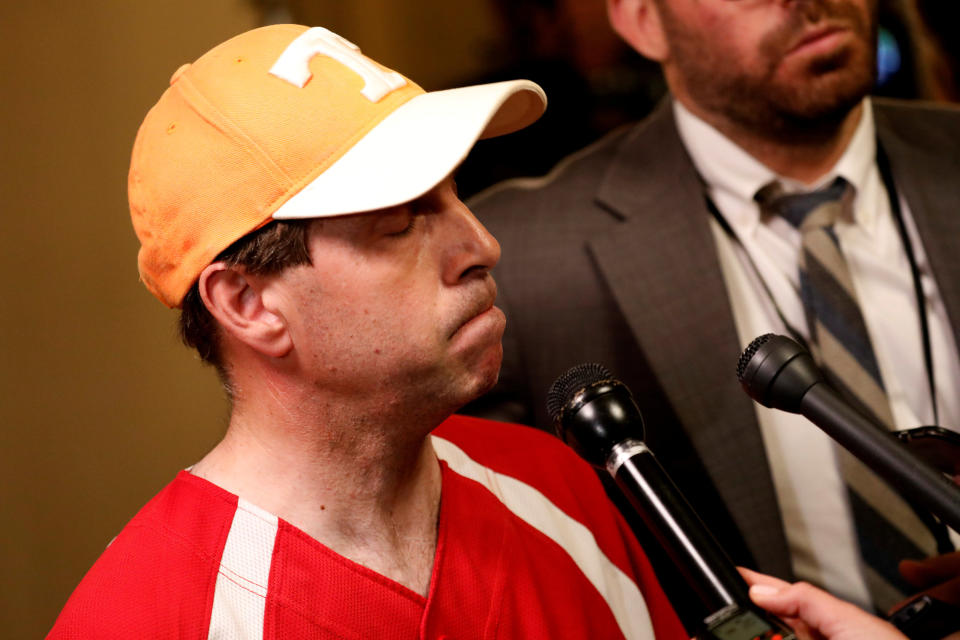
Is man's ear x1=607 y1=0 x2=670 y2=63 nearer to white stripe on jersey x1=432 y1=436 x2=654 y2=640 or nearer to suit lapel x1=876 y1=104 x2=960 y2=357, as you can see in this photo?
suit lapel x1=876 y1=104 x2=960 y2=357

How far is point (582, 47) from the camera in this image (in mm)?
3127

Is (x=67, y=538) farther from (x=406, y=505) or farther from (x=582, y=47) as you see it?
(x=582, y=47)

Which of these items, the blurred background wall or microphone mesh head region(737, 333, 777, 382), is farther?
the blurred background wall

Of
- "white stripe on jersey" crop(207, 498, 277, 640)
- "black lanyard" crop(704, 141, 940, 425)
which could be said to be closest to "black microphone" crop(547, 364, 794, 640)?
"white stripe on jersey" crop(207, 498, 277, 640)

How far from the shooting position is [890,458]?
2.66 ft

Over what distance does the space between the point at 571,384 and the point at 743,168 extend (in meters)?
0.83

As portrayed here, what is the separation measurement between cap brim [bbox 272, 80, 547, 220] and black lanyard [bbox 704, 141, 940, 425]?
82 cm

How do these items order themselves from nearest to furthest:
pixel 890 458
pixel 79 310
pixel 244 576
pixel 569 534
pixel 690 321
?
1. pixel 890 458
2. pixel 244 576
3. pixel 569 534
4. pixel 79 310
5. pixel 690 321

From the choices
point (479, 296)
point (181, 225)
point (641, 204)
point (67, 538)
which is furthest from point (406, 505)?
point (641, 204)

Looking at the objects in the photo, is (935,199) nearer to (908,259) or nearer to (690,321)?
(908,259)

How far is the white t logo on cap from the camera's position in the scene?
0.95 metres

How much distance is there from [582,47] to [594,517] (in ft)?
7.28

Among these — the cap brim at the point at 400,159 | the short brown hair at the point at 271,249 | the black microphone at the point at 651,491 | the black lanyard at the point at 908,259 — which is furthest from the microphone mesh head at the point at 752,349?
the black lanyard at the point at 908,259

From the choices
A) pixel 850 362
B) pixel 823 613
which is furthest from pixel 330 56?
pixel 850 362
